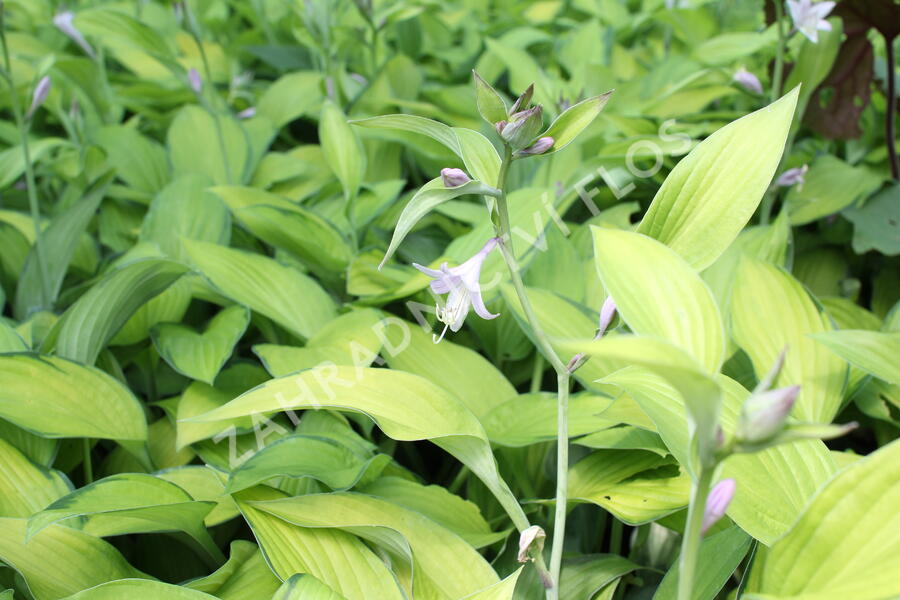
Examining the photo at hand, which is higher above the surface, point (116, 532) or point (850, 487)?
point (850, 487)

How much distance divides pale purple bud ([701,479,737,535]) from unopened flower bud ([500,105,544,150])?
330 mm

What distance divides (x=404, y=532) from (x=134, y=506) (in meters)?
0.29

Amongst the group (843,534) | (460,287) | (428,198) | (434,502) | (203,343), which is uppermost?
(428,198)

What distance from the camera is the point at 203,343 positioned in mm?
1143

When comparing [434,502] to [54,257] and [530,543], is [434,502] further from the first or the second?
[54,257]

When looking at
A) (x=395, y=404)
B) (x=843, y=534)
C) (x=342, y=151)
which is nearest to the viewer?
(x=843, y=534)

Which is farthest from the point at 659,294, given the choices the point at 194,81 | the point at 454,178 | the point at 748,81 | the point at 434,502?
the point at 194,81

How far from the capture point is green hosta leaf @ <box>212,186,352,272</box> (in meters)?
1.31

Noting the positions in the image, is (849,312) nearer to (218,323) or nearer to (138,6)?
(218,323)

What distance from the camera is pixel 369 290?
1.29 metres

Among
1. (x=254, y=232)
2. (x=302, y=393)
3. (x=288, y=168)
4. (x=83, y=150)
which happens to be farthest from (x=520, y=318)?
(x=83, y=150)

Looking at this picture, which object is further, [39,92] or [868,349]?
[39,92]

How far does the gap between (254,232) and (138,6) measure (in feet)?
4.45

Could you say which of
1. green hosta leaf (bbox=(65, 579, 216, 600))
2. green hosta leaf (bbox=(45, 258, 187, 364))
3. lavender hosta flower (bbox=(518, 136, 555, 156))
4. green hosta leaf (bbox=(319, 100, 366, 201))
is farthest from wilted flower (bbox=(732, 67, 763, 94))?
green hosta leaf (bbox=(65, 579, 216, 600))
